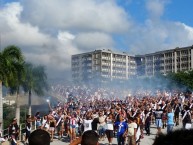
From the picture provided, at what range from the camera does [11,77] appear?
117 feet

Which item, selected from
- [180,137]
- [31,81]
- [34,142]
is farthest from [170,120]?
[31,81]

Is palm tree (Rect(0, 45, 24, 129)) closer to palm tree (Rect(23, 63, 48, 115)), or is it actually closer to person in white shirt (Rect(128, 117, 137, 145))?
palm tree (Rect(23, 63, 48, 115))

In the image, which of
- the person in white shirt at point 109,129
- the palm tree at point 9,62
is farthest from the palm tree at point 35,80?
the person in white shirt at point 109,129

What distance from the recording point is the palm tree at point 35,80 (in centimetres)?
4631

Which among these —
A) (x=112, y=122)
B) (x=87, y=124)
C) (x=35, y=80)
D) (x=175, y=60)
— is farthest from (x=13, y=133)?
(x=175, y=60)

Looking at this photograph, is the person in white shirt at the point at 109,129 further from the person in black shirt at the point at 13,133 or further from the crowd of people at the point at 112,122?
the person in black shirt at the point at 13,133

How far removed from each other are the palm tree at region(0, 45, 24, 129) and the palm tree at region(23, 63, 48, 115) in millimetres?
8892

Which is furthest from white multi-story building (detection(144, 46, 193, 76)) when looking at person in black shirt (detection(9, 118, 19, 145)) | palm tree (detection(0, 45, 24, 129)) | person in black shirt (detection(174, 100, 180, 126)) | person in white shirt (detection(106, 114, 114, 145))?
person in black shirt (detection(9, 118, 19, 145))

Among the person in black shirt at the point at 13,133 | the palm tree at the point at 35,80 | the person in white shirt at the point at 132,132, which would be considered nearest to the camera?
the person in white shirt at the point at 132,132

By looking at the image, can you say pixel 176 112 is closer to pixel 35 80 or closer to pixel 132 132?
pixel 132 132

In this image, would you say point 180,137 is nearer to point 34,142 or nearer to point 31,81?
point 34,142

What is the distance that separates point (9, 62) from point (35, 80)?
11.3 metres

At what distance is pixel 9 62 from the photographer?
3572cm

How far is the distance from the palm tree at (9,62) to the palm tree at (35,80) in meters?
8.89
